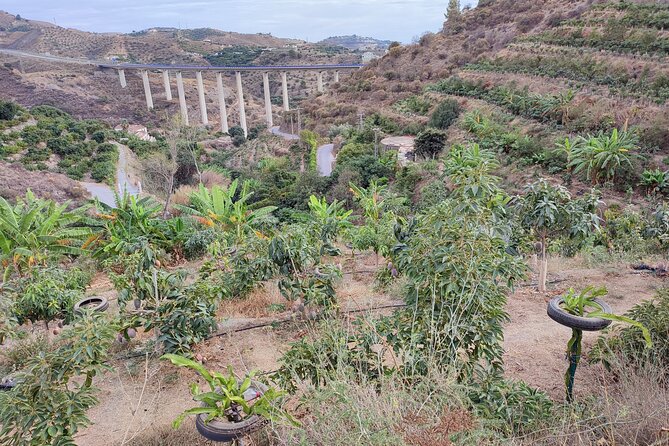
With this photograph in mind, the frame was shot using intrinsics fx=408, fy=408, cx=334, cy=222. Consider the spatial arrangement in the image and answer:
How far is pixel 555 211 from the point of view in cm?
473

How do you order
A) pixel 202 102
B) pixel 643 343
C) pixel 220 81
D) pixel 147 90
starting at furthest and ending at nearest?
pixel 147 90 → pixel 202 102 → pixel 220 81 → pixel 643 343

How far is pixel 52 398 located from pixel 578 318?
11.0 feet

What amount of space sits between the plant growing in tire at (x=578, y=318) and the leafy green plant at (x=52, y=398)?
124 inches

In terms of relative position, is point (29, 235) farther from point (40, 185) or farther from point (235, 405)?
point (40, 185)

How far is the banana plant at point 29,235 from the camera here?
6836mm

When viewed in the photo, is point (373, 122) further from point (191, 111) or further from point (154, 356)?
point (191, 111)

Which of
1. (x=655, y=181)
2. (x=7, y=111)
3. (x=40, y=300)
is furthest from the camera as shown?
(x=7, y=111)

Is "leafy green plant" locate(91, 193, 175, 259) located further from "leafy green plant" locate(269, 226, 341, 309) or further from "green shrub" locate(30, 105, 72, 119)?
"green shrub" locate(30, 105, 72, 119)

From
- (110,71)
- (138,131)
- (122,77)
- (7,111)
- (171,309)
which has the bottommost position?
(138,131)

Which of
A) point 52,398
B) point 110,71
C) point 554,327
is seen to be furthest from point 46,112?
point 554,327

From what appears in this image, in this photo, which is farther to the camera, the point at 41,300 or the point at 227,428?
the point at 41,300

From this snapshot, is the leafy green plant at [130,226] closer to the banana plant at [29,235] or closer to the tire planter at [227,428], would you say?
the banana plant at [29,235]

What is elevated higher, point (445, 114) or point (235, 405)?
point (445, 114)

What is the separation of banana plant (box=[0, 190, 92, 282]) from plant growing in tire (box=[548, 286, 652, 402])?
7.24 metres
